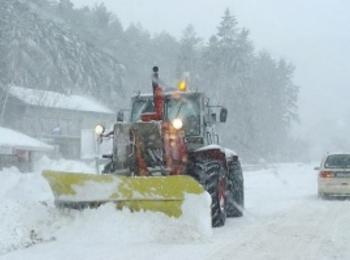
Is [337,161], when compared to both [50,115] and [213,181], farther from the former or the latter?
[50,115]

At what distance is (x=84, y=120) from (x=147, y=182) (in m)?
47.4

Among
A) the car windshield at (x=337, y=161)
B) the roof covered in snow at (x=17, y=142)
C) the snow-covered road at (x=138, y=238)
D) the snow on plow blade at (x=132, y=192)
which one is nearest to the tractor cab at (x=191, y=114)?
the snow-covered road at (x=138, y=238)

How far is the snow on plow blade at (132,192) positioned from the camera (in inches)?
414

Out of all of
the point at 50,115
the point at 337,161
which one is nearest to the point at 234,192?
the point at 337,161

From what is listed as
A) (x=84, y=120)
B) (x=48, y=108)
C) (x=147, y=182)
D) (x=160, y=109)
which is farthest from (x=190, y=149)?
(x=84, y=120)

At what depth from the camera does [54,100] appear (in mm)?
52406

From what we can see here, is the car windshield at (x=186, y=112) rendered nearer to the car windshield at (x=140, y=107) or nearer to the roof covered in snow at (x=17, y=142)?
the car windshield at (x=140, y=107)

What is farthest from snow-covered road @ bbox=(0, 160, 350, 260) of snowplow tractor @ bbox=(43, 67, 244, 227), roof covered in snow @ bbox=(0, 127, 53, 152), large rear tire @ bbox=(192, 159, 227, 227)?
roof covered in snow @ bbox=(0, 127, 53, 152)

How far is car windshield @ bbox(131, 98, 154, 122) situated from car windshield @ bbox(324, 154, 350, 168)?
8.68m

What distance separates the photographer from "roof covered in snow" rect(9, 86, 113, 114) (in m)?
50.0

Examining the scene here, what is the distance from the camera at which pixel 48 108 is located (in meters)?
52.2

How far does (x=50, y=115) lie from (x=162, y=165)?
42404mm

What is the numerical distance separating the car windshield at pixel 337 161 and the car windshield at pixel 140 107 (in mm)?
8675

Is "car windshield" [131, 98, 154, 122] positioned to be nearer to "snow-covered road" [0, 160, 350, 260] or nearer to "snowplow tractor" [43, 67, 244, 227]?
"snowplow tractor" [43, 67, 244, 227]
